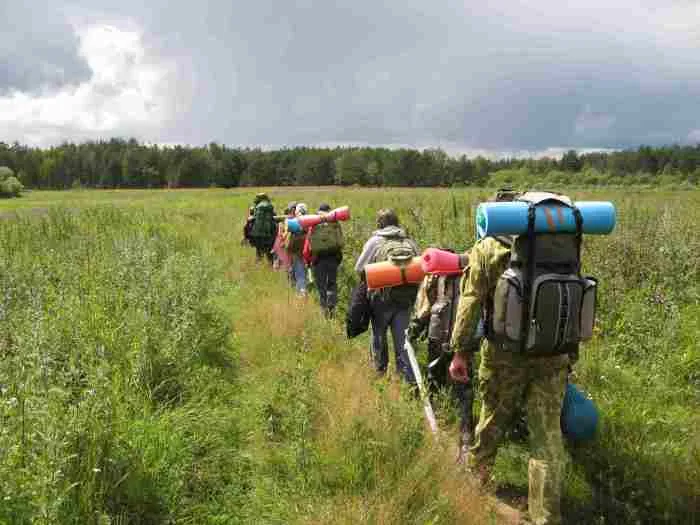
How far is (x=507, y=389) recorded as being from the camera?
11.1 feet

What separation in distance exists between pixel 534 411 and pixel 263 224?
9994mm

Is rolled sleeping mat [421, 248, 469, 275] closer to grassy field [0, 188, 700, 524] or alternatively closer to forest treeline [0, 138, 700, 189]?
grassy field [0, 188, 700, 524]

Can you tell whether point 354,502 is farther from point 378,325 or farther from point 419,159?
point 419,159

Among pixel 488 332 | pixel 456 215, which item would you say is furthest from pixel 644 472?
pixel 456 215

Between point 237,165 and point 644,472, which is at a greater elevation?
point 237,165

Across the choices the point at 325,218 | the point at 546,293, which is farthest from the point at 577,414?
the point at 325,218

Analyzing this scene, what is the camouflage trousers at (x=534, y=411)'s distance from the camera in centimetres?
306

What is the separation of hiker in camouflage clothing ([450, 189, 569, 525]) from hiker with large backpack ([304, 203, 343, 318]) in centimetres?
466

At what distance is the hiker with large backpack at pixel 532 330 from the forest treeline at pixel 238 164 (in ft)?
218

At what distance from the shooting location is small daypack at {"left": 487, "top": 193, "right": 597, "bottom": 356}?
2863 mm

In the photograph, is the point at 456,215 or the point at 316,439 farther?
the point at 456,215

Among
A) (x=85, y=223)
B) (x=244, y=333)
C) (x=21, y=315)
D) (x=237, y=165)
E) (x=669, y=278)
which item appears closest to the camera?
(x=21, y=315)

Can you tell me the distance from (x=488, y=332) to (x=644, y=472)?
5.68 feet

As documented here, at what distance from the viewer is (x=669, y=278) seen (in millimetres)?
6445
